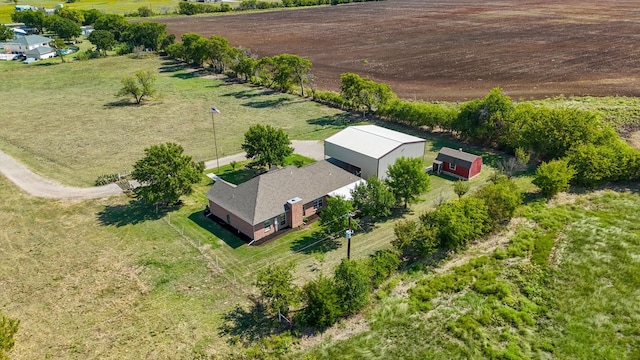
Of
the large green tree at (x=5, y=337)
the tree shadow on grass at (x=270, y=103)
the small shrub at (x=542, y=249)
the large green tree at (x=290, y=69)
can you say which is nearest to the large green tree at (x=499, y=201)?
the small shrub at (x=542, y=249)

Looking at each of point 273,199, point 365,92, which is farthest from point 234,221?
point 365,92

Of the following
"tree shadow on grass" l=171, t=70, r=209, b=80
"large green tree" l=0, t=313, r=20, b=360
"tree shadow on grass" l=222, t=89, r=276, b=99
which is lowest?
"large green tree" l=0, t=313, r=20, b=360

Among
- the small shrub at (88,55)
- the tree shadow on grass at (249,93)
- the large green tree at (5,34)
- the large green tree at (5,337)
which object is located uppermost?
the large green tree at (5,34)

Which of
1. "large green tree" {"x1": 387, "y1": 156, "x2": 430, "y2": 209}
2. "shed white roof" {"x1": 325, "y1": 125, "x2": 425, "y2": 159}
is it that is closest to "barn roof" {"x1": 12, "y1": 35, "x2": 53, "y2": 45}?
"shed white roof" {"x1": 325, "y1": 125, "x2": 425, "y2": 159}

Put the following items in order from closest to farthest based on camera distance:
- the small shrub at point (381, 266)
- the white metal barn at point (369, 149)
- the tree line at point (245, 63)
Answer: the small shrub at point (381, 266)
the white metal barn at point (369, 149)
the tree line at point (245, 63)

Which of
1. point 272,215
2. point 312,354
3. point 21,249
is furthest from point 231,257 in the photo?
point 21,249

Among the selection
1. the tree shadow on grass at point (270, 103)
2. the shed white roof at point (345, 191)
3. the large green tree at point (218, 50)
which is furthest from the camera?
the large green tree at point (218, 50)

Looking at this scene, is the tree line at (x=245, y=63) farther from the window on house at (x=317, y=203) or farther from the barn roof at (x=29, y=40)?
the window on house at (x=317, y=203)

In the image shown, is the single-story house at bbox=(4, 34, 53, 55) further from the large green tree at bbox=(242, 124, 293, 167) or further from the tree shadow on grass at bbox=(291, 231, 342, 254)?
the tree shadow on grass at bbox=(291, 231, 342, 254)
